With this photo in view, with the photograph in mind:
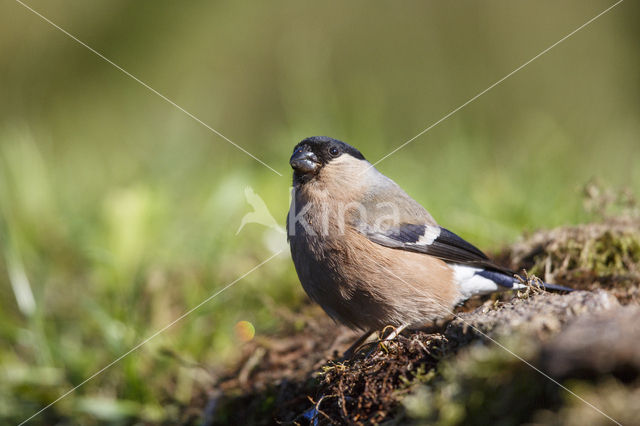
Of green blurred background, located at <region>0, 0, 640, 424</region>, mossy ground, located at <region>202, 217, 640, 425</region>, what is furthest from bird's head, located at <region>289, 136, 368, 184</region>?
mossy ground, located at <region>202, 217, 640, 425</region>

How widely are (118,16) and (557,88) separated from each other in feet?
24.7

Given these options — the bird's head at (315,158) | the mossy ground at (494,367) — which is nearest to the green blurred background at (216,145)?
the mossy ground at (494,367)

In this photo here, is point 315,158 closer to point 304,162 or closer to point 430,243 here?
point 304,162

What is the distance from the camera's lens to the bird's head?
389 cm

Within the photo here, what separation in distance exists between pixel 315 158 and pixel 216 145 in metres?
5.04

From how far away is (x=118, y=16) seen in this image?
364 inches

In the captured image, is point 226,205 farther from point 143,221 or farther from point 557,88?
point 557,88

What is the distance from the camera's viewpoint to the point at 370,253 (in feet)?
11.2

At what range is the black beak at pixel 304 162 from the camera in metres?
3.87

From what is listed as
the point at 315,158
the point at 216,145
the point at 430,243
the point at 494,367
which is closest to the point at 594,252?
the point at 430,243

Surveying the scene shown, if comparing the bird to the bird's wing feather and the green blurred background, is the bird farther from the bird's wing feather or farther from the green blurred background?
the green blurred background

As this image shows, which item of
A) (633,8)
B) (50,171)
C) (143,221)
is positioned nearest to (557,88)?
(633,8)

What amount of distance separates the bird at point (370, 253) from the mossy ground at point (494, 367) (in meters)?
0.27

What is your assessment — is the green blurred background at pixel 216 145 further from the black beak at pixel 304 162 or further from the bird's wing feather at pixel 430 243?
the black beak at pixel 304 162
